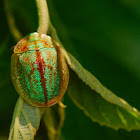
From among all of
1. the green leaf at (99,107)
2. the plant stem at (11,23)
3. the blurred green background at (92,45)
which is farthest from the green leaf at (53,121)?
the plant stem at (11,23)

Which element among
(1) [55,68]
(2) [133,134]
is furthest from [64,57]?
(2) [133,134]

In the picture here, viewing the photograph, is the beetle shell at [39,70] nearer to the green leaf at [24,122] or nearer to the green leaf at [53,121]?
the green leaf at [24,122]

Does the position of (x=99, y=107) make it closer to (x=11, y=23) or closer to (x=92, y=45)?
(x=11, y=23)

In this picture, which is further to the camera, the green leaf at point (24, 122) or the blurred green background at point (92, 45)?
the blurred green background at point (92, 45)

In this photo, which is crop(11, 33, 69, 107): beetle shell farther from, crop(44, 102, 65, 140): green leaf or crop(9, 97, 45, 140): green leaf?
crop(44, 102, 65, 140): green leaf

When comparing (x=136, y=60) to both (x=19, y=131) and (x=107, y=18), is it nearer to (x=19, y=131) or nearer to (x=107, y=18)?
(x=107, y=18)

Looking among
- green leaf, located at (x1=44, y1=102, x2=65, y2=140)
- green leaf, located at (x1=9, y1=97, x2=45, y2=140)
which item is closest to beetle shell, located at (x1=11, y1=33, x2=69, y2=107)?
green leaf, located at (x1=9, y1=97, x2=45, y2=140)

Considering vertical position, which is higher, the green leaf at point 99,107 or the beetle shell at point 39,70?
the beetle shell at point 39,70
